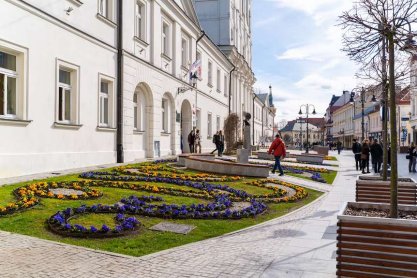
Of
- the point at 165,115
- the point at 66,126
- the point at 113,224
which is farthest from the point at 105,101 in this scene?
the point at 113,224


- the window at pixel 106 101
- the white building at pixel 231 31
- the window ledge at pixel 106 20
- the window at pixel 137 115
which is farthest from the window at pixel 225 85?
the window at pixel 106 101

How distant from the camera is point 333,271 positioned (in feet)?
17.6

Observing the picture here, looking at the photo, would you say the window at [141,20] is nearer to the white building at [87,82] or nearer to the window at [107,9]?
the white building at [87,82]

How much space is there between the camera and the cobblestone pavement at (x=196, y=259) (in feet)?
17.1

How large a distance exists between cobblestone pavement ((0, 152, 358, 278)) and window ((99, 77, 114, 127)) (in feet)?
38.5

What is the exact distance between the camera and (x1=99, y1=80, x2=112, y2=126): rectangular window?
1766 centimetres

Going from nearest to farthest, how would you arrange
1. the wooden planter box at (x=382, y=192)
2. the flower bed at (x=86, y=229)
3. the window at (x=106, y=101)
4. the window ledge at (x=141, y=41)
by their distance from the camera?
the flower bed at (x=86, y=229) → the wooden planter box at (x=382, y=192) → the window at (x=106, y=101) → the window ledge at (x=141, y=41)

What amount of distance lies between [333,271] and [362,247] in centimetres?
109

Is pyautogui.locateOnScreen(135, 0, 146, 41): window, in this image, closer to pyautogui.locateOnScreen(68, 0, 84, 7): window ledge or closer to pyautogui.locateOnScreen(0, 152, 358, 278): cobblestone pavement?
pyautogui.locateOnScreen(68, 0, 84, 7): window ledge

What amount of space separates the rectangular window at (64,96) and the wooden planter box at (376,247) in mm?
12381

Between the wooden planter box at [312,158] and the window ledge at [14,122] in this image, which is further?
the wooden planter box at [312,158]

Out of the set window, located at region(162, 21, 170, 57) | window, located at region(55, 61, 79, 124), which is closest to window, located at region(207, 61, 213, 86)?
window, located at region(162, 21, 170, 57)

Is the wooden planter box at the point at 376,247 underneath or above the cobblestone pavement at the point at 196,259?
above

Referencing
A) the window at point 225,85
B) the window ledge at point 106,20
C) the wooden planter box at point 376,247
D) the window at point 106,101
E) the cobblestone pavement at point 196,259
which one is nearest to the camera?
the wooden planter box at point 376,247
